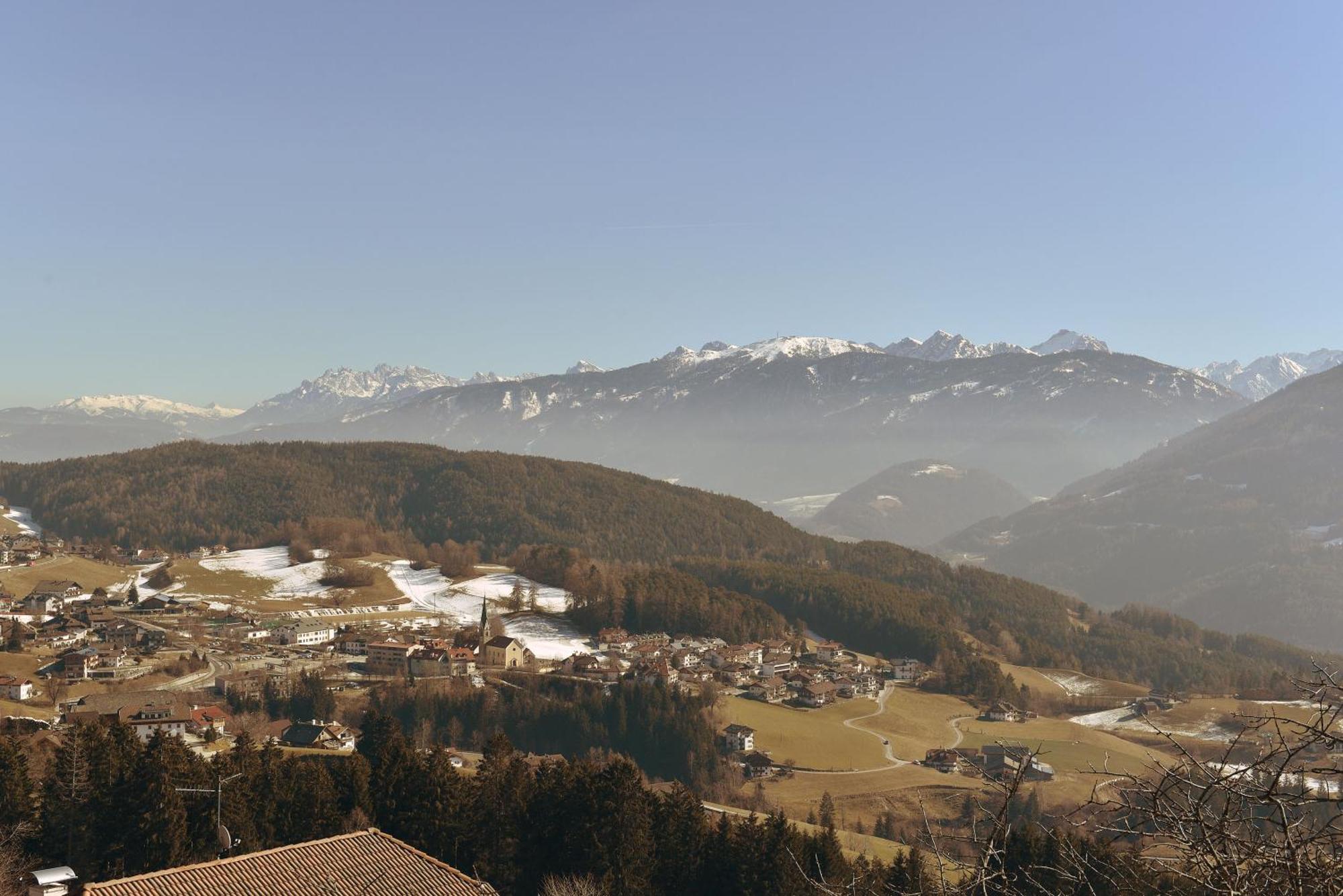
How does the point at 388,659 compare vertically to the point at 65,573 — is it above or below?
below

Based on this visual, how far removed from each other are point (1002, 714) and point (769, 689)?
796 inches

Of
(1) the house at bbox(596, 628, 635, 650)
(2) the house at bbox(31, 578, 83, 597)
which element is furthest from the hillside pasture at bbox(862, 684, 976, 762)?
(2) the house at bbox(31, 578, 83, 597)

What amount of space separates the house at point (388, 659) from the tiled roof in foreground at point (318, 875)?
66193mm

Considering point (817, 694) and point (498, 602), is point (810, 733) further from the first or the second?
point (498, 602)

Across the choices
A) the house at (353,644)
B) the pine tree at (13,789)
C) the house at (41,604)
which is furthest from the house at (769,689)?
the house at (41,604)

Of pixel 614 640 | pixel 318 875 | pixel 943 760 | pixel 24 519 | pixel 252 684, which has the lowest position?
pixel 943 760

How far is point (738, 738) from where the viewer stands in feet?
236

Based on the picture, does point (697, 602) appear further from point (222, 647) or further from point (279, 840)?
point (279, 840)

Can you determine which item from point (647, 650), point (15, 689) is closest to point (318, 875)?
point (15, 689)

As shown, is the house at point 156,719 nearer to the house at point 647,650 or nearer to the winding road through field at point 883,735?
the winding road through field at point 883,735

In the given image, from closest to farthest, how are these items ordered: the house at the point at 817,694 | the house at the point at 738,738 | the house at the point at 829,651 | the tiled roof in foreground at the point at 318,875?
the tiled roof in foreground at the point at 318,875 → the house at the point at 738,738 → the house at the point at 817,694 → the house at the point at 829,651

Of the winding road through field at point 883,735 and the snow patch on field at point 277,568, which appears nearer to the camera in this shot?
the winding road through field at point 883,735

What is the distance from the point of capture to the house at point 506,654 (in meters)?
89.4

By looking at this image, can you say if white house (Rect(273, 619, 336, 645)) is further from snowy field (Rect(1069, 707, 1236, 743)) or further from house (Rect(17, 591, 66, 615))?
snowy field (Rect(1069, 707, 1236, 743))
